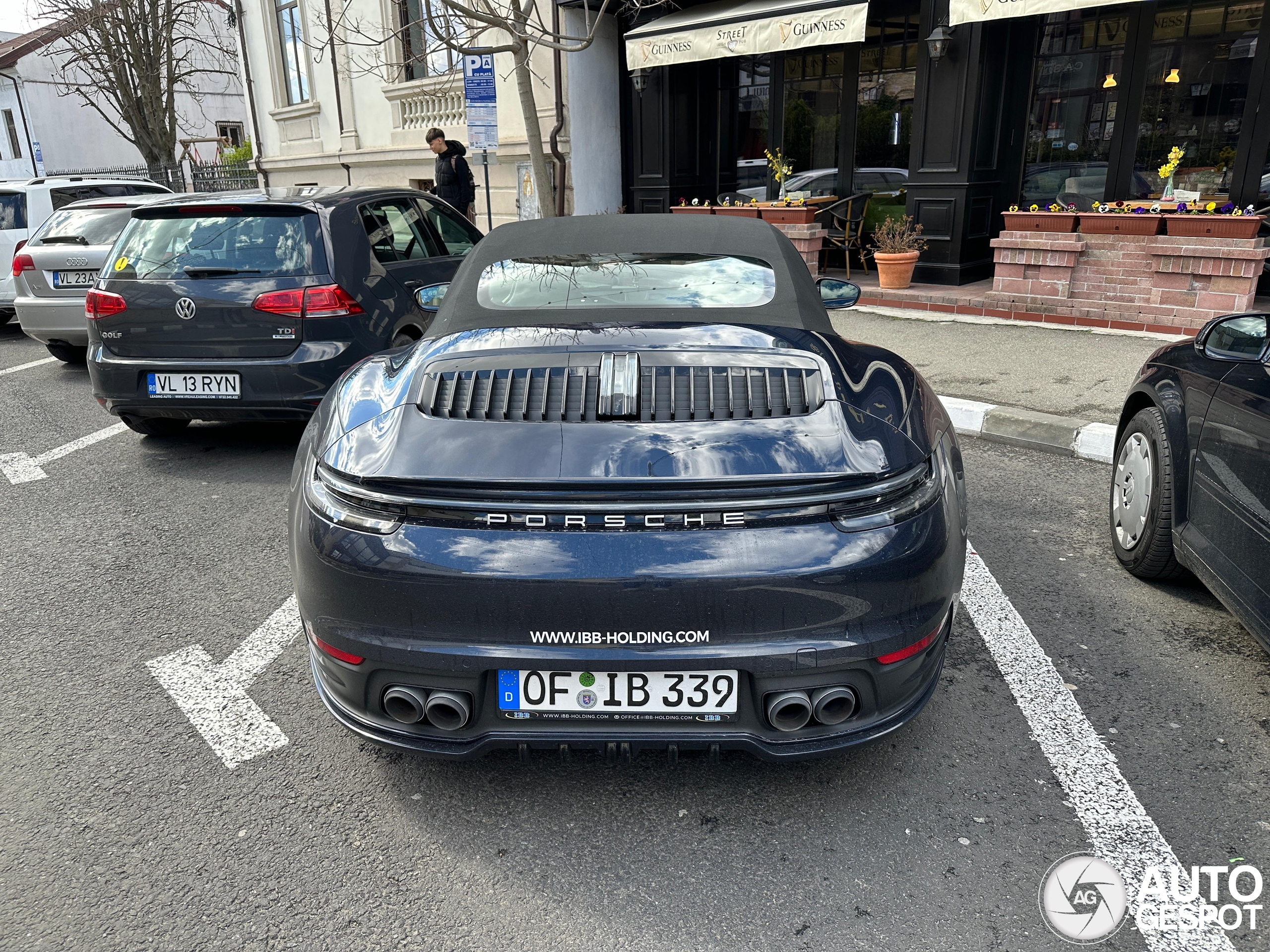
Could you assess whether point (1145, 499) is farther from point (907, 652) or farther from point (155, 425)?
point (155, 425)

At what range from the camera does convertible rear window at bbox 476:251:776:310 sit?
309 cm

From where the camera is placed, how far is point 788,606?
6.80 feet

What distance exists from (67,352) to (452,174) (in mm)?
5469

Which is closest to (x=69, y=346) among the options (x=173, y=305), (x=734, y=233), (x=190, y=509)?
(x=173, y=305)

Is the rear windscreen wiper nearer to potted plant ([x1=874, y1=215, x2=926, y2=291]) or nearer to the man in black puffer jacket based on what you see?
potted plant ([x1=874, y1=215, x2=926, y2=291])

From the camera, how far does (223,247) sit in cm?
541

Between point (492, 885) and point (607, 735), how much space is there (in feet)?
1.48

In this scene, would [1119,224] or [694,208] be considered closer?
[1119,224]

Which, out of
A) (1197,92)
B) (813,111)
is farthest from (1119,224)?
(813,111)

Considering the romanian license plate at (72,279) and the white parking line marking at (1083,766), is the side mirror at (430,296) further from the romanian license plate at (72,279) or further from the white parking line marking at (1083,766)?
the romanian license plate at (72,279)

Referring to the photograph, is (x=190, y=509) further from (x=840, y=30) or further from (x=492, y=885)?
(x=840, y=30)

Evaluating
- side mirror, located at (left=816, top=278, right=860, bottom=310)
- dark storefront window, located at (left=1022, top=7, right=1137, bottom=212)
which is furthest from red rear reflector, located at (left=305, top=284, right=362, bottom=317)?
dark storefront window, located at (left=1022, top=7, right=1137, bottom=212)

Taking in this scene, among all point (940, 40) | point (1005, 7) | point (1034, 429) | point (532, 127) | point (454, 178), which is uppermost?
point (1005, 7)

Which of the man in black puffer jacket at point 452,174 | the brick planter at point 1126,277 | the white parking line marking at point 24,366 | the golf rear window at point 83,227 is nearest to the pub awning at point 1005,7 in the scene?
the brick planter at point 1126,277
